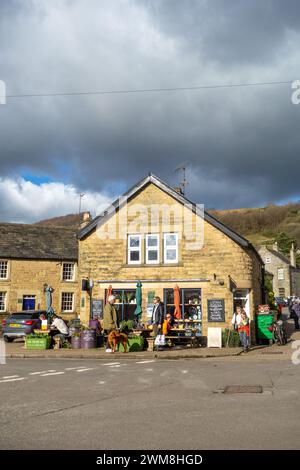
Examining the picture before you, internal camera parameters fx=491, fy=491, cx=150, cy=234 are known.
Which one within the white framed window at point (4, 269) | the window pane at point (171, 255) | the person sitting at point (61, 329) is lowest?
the person sitting at point (61, 329)

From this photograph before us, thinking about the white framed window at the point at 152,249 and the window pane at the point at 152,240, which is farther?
the window pane at the point at 152,240

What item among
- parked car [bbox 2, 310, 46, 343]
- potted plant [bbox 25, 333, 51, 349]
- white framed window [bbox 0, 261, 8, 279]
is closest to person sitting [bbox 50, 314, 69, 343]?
potted plant [bbox 25, 333, 51, 349]

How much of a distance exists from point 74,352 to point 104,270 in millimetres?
5409

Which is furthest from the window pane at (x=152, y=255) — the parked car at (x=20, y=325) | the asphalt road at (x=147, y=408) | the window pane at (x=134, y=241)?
the asphalt road at (x=147, y=408)

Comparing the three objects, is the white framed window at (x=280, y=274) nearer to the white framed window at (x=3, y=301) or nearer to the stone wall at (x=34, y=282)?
the stone wall at (x=34, y=282)

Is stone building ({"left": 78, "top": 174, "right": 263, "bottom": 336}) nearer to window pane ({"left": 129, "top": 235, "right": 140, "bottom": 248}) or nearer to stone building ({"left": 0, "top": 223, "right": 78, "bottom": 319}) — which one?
window pane ({"left": 129, "top": 235, "right": 140, "bottom": 248})

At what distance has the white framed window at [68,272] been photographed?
35.9 m

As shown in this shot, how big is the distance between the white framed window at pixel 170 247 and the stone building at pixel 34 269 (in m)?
15.3

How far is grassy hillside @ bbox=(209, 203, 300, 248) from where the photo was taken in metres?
124

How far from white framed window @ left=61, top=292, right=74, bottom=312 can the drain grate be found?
2671 cm

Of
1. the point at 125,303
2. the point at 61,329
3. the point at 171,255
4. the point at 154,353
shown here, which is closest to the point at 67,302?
the point at 125,303

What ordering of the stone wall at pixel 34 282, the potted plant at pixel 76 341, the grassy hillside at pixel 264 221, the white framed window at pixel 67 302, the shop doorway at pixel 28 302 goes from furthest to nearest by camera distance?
the grassy hillside at pixel 264 221, the white framed window at pixel 67 302, the shop doorway at pixel 28 302, the stone wall at pixel 34 282, the potted plant at pixel 76 341
